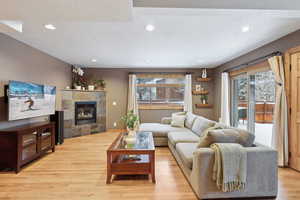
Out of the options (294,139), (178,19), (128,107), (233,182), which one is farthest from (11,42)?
(294,139)

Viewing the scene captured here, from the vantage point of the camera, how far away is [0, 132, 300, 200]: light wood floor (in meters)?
2.38

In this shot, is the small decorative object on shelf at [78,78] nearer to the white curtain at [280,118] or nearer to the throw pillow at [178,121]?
the throw pillow at [178,121]

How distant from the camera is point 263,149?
2.25m

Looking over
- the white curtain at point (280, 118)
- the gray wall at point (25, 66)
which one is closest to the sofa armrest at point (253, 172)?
the white curtain at point (280, 118)

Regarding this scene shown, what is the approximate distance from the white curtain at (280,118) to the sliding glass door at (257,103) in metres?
0.54

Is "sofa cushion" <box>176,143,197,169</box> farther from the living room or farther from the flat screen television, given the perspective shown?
the flat screen television

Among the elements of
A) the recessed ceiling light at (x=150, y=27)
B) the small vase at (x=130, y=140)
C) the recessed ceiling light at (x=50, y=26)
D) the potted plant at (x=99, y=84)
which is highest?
the recessed ceiling light at (x=150, y=27)

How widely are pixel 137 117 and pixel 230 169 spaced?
2.09 meters

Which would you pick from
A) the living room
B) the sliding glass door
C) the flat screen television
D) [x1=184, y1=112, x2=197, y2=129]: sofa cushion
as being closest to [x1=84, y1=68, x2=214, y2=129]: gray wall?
the living room

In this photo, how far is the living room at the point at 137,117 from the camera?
2.11m

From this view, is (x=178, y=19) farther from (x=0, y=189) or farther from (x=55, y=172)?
(x=0, y=189)

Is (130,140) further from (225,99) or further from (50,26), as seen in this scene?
(225,99)

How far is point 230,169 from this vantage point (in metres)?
2.10

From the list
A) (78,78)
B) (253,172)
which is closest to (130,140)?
(253,172)
